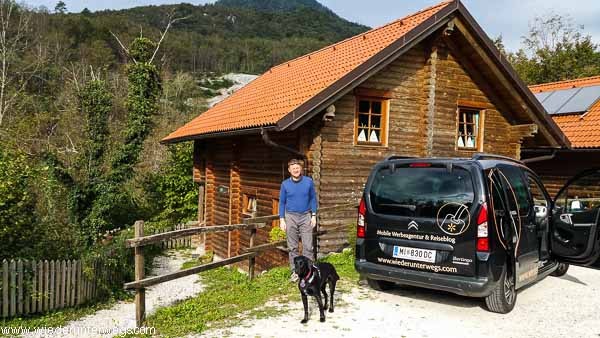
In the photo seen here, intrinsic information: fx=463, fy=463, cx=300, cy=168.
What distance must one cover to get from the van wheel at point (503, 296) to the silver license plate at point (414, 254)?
0.90 m

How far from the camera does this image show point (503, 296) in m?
6.05

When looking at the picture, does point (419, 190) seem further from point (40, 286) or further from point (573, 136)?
point (573, 136)

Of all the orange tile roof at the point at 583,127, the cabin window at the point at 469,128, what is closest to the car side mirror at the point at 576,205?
the cabin window at the point at 469,128

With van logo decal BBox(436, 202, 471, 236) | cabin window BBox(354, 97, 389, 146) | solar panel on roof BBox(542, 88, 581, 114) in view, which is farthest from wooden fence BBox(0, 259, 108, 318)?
solar panel on roof BBox(542, 88, 581, 114)

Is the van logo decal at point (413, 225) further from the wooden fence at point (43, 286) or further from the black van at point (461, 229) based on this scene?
the wooden fence at point (43, 286)

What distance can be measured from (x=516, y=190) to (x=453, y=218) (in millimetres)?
1321

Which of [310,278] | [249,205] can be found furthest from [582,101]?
[310,278]

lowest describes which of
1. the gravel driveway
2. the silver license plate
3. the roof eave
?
the gravel driveway

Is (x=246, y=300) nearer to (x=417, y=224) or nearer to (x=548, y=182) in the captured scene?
(x=417, y=224)

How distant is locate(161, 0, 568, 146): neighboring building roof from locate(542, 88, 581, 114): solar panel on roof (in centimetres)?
489

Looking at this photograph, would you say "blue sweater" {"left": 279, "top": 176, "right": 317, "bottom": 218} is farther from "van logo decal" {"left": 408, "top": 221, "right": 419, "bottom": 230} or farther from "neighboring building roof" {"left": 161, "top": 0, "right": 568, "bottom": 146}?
"neighboring building roof" {"left": 161, "top": 0, "right": 568, "bottom": 146}

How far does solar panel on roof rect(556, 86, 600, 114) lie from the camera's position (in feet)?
54.8

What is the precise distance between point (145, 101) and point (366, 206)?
12.5m

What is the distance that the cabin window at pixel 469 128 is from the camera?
13000 mm
